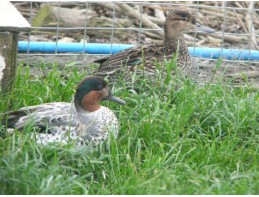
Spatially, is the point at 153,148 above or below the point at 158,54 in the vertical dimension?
below

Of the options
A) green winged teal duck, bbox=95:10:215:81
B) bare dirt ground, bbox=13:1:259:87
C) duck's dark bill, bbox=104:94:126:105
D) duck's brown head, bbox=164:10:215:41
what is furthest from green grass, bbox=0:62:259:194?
bare dirt ground, bbox=13:1:259:87

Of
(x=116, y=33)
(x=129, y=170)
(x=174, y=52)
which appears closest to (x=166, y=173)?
(x=129, y=170)

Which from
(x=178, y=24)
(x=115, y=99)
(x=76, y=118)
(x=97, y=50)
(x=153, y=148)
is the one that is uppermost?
(x=178, y=24)

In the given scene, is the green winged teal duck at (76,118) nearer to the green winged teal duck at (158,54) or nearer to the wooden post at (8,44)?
the wooden post at (8,44)

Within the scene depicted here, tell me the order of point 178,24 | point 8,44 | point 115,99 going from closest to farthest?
point 115,99
point 8,44
point 178,24

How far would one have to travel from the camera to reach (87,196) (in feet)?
16.6

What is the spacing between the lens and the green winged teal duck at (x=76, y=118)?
603cm

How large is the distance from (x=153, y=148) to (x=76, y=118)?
1.91ft

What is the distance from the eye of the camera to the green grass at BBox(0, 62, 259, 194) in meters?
5.20

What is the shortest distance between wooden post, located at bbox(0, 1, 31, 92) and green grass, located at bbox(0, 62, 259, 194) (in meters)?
0.12

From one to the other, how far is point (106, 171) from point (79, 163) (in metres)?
0.20

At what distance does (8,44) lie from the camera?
6.54 m

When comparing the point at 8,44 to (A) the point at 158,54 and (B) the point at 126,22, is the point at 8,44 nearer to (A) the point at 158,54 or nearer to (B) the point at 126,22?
(A) the point at 158,54

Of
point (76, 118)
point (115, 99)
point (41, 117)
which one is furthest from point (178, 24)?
point (41, 117)
